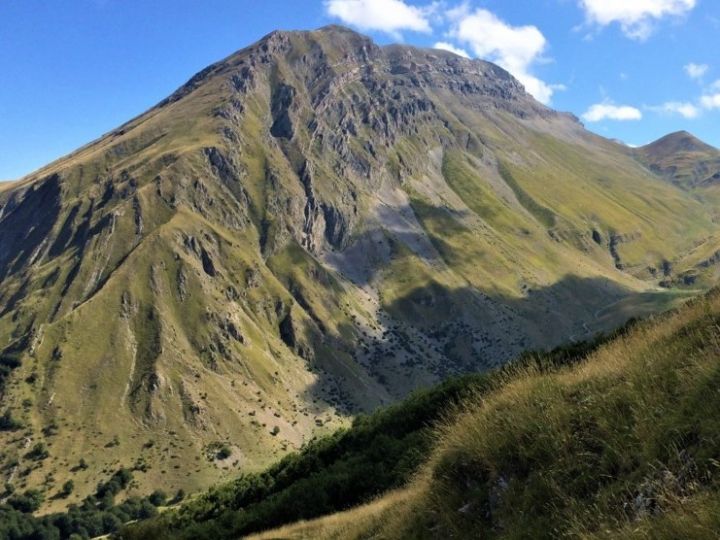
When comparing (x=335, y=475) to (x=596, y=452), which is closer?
(x=596, y=452)

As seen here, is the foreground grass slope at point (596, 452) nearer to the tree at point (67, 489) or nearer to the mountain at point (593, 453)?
the mountain at point (593, 453)

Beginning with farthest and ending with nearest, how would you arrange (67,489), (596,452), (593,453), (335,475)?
1. (67,489)
2. (335,475)
3. (596,452)
4. (593,453)

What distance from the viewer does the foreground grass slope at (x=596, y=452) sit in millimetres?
8352

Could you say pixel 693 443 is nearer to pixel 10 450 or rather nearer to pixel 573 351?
pixel 573 351

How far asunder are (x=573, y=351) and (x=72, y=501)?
607 ft

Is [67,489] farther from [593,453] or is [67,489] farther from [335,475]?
[593,453]

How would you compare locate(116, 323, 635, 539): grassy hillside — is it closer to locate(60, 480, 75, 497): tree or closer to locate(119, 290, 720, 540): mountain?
locate(119, 290, 720, 540): mountain

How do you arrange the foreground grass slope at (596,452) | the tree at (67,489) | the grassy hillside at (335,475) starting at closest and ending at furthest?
the foreground grass slope at (596,452), the grassy hillside at (335,475), the tree at (67,489)

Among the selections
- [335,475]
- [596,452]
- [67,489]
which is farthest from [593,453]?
[67,489]

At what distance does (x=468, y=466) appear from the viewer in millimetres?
12734

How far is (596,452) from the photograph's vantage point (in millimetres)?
10320

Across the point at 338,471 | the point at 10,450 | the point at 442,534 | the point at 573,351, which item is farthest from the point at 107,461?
the point at 442,534

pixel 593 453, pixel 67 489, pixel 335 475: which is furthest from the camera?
pixel 67 489

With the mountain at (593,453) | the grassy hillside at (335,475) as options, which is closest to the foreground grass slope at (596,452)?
the mountain at (593,453)
